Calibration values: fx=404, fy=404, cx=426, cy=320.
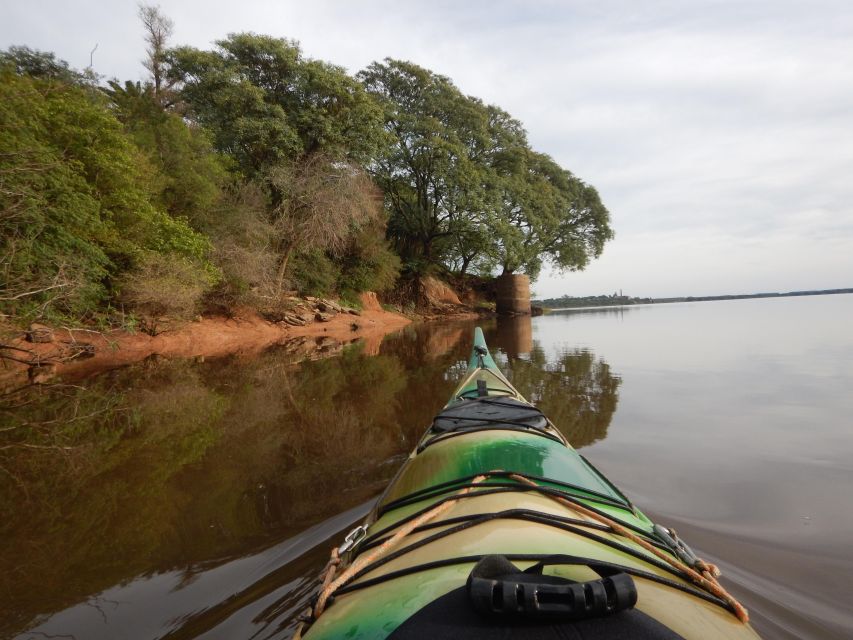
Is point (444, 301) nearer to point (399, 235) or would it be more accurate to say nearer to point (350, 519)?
point (399, 235)

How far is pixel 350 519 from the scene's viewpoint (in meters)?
2.34

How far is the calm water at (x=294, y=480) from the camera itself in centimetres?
165

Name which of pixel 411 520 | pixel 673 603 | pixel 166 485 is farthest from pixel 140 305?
pixel 673 603

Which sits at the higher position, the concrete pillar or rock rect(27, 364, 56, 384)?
the concrete pillar

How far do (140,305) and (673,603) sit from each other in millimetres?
11096

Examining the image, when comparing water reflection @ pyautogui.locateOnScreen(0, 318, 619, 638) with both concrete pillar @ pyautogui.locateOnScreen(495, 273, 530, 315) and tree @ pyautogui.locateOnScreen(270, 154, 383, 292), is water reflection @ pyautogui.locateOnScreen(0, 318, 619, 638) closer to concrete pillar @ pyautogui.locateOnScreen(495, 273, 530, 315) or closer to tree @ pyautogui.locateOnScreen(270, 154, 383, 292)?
tree @ pyautogui.locateOnScreen(270, 154, 383, 292)

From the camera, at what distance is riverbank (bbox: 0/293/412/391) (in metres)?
6.46

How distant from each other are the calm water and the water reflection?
0.5 inches

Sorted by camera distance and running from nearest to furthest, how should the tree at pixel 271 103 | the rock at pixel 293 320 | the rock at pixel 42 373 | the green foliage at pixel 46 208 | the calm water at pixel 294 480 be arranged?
the calm water at pixel 294 480
the green foliage at pixel 46 208
the rock at pixel 42 373
the tree at pixel 271 103
the rock at pixel 293 320

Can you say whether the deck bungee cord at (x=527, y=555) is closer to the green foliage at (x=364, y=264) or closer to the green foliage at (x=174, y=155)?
the green foliage at (x=174, y=155)

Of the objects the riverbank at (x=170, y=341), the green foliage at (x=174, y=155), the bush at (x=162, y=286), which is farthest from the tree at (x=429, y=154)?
the bush at (x=162, y=286)

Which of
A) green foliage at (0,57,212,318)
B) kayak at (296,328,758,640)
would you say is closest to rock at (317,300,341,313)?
green foliage at (0,57,212,318)

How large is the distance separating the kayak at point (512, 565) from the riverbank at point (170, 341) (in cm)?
550

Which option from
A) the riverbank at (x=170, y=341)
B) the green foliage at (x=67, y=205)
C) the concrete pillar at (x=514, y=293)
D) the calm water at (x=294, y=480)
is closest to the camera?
the calm water at (x=294, y=480)
